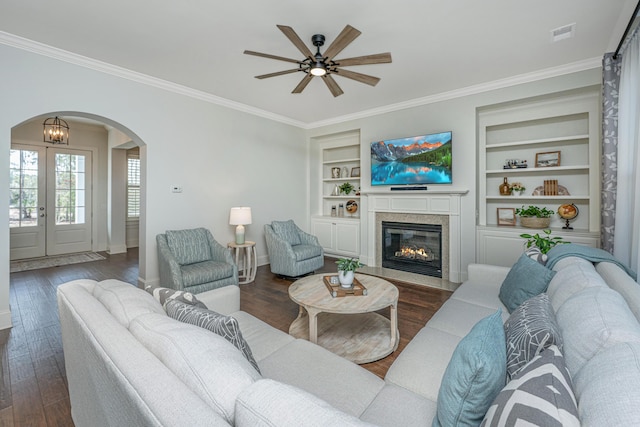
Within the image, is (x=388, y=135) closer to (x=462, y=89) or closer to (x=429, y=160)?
(x=429, y=160)

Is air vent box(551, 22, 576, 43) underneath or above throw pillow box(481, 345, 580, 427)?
above

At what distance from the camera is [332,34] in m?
2.68

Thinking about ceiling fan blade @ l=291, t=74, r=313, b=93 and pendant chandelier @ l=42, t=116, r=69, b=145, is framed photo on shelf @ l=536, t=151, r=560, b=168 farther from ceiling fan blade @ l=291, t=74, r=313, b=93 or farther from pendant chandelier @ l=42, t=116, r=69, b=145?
pendant chandelier @ l=42, t=116, r=69, b=145

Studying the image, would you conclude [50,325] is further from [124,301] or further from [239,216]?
[124,301]

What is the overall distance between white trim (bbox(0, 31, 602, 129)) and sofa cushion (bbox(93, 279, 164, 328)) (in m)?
2.99

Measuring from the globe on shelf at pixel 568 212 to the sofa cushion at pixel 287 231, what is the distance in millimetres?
3739

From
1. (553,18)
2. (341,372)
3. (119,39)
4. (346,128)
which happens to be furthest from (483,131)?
(119,39)

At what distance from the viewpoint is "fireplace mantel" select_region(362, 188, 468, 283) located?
414cm

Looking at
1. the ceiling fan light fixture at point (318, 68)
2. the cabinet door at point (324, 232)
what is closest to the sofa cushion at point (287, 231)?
the cabinet door at point (324, 232)

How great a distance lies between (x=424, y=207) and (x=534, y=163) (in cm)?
159

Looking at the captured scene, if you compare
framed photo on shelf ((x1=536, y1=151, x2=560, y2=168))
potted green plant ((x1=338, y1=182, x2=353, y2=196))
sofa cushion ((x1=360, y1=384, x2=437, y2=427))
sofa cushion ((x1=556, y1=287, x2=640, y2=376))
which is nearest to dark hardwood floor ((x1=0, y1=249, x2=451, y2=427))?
sofa cushion ((x1=360, y1=384, x2=437, y2=427))

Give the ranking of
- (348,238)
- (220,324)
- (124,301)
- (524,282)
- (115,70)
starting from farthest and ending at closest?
(348,238)
(115,70)
(524,282)
(124,301)
(220,324)

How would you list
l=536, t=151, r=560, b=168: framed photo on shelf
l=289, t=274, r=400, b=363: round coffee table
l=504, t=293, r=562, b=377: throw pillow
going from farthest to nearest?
l=536, t=151, r=560, b=168: framed photo on shelf → l=289, t=274, r=400, b=363: round coffee table → l=504, t=293, r=562, b=377: throw pillow

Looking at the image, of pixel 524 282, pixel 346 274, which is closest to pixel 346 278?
pixel 346 274
